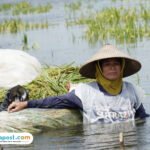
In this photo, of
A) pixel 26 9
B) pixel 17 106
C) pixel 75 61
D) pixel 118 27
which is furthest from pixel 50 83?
pixel 26 9

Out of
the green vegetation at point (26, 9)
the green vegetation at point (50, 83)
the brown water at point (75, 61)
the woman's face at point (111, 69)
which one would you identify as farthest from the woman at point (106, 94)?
the green vegetation at point (26, 9)

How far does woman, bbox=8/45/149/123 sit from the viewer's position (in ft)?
19.9

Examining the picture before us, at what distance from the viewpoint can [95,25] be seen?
14961mm

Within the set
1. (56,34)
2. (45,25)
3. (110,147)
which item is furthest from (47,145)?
(45,25)

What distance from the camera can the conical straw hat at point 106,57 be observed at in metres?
6.01

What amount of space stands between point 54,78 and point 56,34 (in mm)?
8496

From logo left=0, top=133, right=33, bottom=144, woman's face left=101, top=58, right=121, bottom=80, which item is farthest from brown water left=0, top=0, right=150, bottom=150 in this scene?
logo left=0, top=133, right=33, bottom=144

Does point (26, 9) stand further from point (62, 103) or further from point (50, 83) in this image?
point (62, 103)

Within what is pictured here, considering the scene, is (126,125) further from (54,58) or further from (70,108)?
(54,58)

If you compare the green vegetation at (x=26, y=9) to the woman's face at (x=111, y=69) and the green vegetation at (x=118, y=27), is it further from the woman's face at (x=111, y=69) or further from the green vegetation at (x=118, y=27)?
the woman's face at (x=111, y=69)

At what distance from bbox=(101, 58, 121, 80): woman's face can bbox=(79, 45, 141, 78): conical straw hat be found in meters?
0.07

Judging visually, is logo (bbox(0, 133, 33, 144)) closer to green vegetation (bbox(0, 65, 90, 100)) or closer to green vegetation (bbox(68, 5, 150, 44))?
green vegetation (bbox(0, 65, 90, 100))

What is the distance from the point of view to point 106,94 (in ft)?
Result: 20.2

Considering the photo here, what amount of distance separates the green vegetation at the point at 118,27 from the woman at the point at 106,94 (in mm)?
7004
